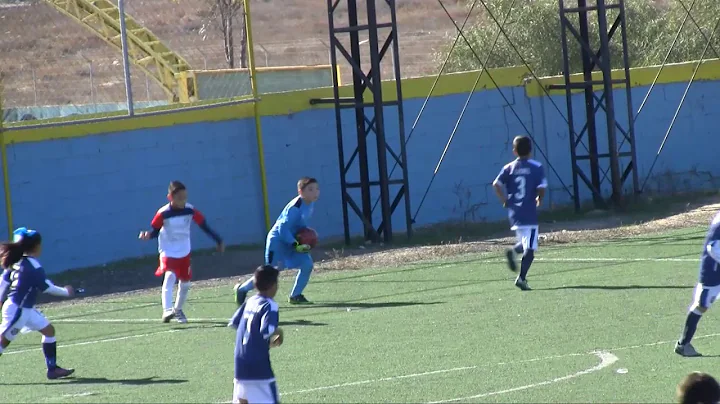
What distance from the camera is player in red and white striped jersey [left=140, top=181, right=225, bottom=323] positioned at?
1366 centimetres

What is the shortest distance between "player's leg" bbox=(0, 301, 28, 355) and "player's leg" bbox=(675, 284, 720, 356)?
560 cm

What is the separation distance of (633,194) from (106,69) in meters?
11.0

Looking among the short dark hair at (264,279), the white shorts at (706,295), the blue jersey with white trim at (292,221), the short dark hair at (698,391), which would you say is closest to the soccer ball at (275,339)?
the short dark hair at (264,279)

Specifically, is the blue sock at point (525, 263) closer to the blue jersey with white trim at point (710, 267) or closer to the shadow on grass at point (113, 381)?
the blue jersey with white trim at point (710, 267)

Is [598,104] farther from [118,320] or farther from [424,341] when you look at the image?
[424,341]

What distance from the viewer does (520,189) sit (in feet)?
47.8

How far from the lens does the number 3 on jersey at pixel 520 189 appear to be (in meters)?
14.5

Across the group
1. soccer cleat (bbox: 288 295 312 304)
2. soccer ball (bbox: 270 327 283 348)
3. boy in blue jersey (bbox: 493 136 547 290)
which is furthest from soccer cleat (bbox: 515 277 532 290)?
soccer ball (bbox: 270 327 283 348)

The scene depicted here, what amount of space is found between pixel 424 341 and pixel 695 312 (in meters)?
2.71

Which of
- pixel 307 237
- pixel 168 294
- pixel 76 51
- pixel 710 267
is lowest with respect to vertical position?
pixel 168 294

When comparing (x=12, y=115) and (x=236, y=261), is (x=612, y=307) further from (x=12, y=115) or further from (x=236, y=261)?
(x=12, y=115)

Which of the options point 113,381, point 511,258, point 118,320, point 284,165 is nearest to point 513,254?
point 511,258

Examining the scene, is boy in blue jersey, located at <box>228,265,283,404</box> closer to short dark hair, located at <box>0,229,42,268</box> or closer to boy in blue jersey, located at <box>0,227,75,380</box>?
boy in blue jersey, located at <box>0,227,75,380</box>

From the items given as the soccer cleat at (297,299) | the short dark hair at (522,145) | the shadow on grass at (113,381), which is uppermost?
the short dark hair at (522,145)
